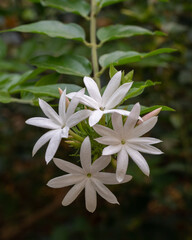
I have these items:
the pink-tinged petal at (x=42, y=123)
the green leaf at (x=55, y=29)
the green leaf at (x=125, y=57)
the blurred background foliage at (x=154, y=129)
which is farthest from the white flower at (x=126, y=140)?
the blurred background foliage at (x=154, y=129)

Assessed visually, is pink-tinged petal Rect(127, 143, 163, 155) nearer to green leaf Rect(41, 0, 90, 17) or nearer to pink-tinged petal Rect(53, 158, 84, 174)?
pink-tinged petal Rect(53, 158, 84, 174)

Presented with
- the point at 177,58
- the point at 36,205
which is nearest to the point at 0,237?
the point at 36,205

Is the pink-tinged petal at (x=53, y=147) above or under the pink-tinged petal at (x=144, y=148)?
above

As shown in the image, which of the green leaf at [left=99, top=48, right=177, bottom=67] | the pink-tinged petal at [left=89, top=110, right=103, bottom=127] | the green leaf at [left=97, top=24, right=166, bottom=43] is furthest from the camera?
the green leaf at [left=97, top=24, right=166, bottom=43]

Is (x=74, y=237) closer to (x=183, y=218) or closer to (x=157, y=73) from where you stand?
(x=183, y=218)

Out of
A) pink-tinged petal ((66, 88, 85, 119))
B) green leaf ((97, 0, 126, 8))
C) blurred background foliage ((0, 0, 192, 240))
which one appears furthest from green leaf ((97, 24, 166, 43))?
pink-tinged petal ((66, 88, 85, 119))

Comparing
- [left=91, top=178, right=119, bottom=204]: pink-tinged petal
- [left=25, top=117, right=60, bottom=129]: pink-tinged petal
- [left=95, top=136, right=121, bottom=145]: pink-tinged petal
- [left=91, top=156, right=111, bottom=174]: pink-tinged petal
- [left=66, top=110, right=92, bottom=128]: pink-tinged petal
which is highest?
[left=25, top=117, right=60, bottom=129]: pink-tinged petal

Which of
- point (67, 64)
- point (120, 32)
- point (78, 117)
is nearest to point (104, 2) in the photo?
point (120, 32)

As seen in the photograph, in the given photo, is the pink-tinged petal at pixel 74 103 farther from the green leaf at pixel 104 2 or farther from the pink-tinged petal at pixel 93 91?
the green leaf at pixel 104 2
